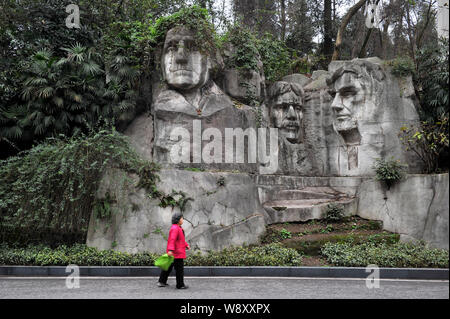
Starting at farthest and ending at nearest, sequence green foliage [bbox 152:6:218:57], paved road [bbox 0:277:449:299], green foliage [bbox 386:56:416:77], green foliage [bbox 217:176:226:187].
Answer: green foliage [bbox 386:56:416:77] < green foliage [bbox 152:6:218:57] < green foliage [bbox 217:176:226:187] < paved road [bbox 0:277:449:299]

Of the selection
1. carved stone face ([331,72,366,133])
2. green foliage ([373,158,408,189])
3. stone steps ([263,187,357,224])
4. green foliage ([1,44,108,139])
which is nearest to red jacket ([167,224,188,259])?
stone steps ([263,187,357,224])

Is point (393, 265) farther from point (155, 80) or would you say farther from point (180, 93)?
point (155, 80)

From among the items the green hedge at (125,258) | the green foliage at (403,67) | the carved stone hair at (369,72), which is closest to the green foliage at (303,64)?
the carved stone hair at (369,72)

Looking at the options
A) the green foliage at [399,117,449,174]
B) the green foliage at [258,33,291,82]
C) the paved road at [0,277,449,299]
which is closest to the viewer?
the paved road at [0,277,449,299]

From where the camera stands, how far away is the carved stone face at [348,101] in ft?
42.6

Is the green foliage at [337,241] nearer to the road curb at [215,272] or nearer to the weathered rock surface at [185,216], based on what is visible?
the weathered rock surface at [185,216]

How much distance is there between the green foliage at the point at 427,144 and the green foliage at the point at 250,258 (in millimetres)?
4667

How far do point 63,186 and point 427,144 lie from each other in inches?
369

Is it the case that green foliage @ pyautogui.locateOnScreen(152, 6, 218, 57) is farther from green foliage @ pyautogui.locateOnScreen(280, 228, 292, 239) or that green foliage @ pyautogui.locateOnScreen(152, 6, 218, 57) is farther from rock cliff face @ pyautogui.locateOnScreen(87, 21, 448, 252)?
green foliage @ pyautogui.locateOnScreen(280, 228, 292, 239)

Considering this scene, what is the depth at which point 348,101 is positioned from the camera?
43.2 feet

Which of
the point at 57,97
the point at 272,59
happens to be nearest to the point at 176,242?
the point at 57,97

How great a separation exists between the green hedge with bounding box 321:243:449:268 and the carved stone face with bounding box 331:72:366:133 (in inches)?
170

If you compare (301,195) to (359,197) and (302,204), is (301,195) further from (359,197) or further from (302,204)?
(359,197)

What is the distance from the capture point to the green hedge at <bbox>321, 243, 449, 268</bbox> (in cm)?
876
